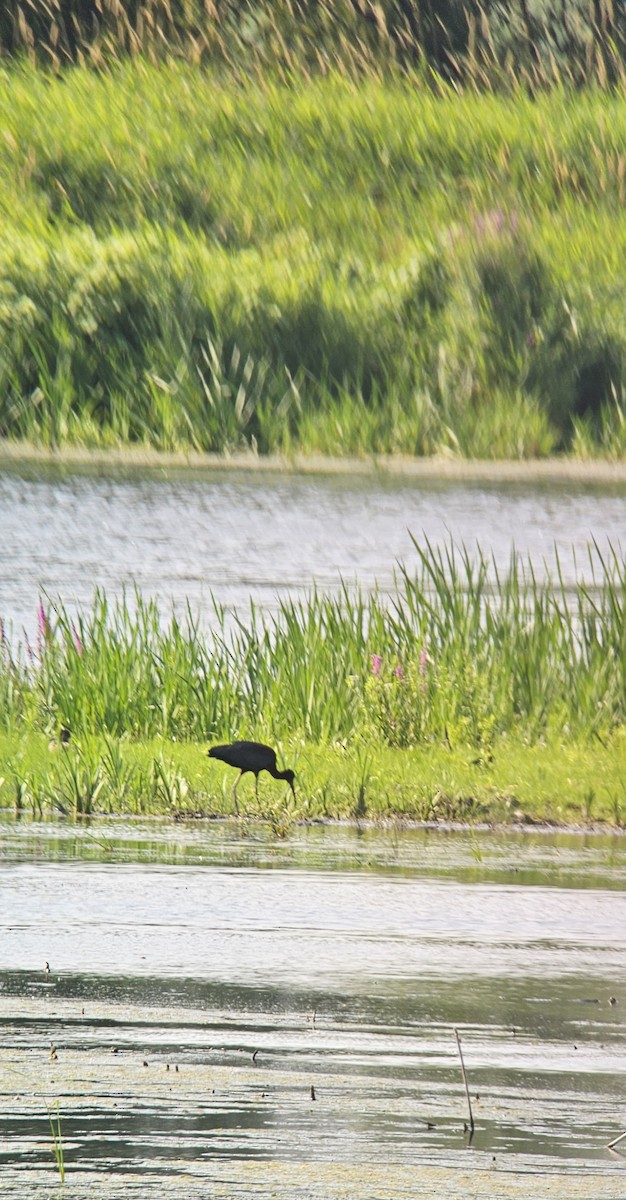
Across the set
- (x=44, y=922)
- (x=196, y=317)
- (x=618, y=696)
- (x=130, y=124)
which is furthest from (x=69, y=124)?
(x=44, y=922)

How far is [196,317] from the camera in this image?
15328 mm

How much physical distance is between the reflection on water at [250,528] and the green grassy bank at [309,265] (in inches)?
36.6

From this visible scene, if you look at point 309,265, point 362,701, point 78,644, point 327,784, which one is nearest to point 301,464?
point 309,265

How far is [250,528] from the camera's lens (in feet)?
41.6

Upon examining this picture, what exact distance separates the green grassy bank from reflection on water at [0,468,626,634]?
930 millimetres

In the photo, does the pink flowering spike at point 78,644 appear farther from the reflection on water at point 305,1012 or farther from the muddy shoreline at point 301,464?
the muddy shoreline at point 301,464

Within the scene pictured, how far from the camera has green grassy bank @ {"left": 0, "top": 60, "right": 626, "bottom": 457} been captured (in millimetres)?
14648

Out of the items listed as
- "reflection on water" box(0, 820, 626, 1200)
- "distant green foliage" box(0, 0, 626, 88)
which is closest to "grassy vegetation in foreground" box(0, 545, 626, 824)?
"reflection on water" box(0, 820, 626, 1200)

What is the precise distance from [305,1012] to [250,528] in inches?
322

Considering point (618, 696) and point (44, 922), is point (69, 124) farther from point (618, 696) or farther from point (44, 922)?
point (44, 922)

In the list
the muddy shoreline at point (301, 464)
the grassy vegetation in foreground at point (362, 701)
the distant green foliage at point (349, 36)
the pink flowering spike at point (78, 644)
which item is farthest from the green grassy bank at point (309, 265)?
the grassy vegetation in foreground at point (362, 701)

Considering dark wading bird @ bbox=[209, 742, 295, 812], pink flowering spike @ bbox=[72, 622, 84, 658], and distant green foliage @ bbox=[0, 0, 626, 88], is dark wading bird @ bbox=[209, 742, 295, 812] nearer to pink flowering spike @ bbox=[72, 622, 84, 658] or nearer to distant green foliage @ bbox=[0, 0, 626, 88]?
pink flowering spike @ bbox=[72, 622, 84, 658]

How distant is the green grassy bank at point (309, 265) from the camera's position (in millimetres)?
14648

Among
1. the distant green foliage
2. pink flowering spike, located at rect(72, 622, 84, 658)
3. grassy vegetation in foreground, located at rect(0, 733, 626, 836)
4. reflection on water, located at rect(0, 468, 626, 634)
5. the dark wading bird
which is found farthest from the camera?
the distant green foliage
